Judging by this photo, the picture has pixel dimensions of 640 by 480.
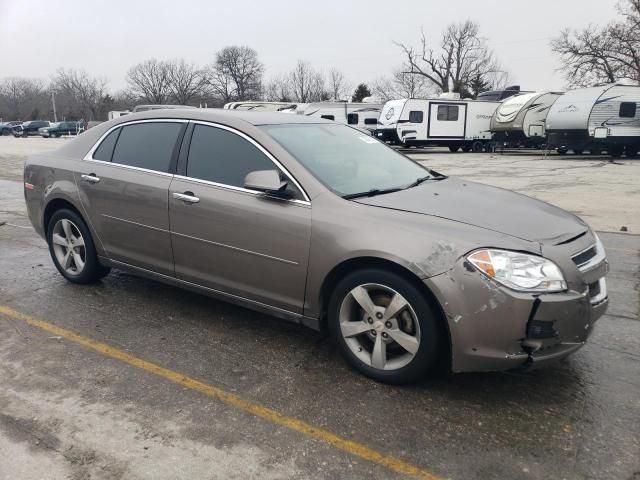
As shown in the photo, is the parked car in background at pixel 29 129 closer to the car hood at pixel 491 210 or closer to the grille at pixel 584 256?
the car hood at pixel 491 210

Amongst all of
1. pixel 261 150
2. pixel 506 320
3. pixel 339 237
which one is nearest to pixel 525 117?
pixel 261 150

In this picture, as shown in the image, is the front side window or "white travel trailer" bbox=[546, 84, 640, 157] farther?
the front side window

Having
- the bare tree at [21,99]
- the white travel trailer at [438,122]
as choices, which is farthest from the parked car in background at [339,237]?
the bare tree at [21,99]

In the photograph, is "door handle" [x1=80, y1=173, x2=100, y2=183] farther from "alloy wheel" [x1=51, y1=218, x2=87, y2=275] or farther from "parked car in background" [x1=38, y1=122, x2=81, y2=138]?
"parked car in background" [x1=38, y1=122, x2=81, y2=138]

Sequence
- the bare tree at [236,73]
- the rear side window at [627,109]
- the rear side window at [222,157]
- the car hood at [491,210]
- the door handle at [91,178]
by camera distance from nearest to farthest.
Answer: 1. the car hood at [491,210]
2. the rear side window at [222,157]
3. the door handle at [91,178]
4. the rear side window at [627,109]
5. the bare tree at [236,73]

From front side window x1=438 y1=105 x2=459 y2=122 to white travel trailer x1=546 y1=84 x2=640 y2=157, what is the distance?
18.3ft

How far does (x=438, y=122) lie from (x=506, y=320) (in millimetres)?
26169

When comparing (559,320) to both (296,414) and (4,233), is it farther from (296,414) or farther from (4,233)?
(4,233)

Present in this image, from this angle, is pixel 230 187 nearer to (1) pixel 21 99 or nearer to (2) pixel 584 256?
(2) pixel 584 256

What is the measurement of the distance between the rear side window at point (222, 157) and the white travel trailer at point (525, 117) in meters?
25.0

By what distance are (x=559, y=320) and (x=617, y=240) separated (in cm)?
502

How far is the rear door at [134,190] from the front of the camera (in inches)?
161

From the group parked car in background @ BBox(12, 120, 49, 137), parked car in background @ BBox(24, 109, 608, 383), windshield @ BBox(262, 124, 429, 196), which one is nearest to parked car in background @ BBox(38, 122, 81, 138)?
parked car in background @ BBox(12, 120, 49, 137)

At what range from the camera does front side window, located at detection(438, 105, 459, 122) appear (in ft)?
90.4
